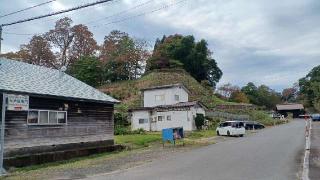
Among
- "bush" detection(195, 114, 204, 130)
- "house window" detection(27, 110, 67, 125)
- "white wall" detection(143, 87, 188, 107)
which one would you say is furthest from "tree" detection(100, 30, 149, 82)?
"house window" detection(27, 110, 67, 125)

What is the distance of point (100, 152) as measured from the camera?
88.1 feet

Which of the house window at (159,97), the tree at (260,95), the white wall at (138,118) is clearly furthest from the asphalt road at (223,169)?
the tree at (260,95)

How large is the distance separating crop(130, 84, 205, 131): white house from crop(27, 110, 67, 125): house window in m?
26.0

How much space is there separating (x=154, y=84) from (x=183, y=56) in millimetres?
17677

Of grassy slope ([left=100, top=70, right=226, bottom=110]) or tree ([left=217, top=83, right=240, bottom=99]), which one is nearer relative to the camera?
grassy slope ([left=100, top=70, right=226, bottom=110])

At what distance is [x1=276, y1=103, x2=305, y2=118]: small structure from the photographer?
103375mm

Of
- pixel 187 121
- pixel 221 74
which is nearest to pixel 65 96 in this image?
pixel 187 121

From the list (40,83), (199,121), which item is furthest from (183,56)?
(40,83)

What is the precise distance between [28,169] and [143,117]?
32.9 m

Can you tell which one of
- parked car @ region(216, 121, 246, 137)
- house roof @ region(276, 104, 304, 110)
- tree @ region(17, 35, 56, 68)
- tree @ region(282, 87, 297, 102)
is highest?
tree @ region(17, 35, 56, 68)

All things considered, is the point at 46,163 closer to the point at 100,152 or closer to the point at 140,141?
the point at 100,152

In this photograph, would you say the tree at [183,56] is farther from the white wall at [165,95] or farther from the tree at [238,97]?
the white wall at [165,95]

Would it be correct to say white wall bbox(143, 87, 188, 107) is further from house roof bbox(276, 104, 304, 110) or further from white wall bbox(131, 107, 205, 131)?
house roof bbox(276, 104, 304, 110)

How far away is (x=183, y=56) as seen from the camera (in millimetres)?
89125
